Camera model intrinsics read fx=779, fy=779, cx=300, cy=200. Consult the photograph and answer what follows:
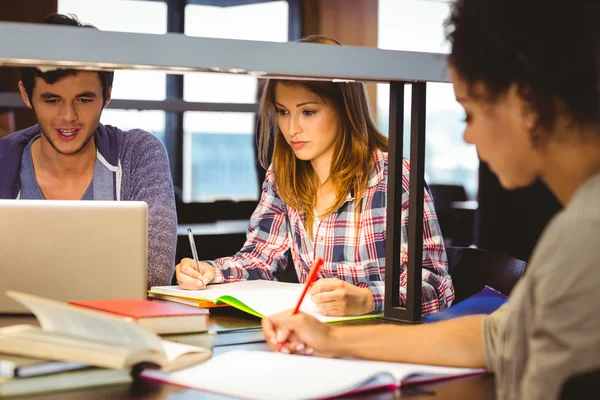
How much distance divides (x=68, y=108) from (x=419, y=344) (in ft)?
4.57

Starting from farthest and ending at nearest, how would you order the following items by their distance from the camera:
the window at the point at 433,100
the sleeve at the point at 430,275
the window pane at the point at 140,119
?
1. the window at the point at 433,100
2. the window pane at the point at 140,119
3. the sleeve at the point at 430,275

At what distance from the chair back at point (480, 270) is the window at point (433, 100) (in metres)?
3.86

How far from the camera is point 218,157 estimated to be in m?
6.22

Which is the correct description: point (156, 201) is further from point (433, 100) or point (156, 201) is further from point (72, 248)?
point (433, 100)

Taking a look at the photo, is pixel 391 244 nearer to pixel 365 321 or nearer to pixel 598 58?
pixel 365 321

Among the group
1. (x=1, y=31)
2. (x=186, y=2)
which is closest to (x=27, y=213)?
(x=1, y=31)

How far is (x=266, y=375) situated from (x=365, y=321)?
0.45 meters

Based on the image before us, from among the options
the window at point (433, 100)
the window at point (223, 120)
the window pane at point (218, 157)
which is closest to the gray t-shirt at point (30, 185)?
the window at point (223, 120)

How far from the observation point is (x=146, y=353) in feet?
3.51

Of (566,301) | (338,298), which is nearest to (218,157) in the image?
(338,298)

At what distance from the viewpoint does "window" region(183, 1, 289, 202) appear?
5.82 metres

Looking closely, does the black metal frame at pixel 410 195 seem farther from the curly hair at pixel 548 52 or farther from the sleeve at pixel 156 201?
→ the sleeve at pixel 156 201

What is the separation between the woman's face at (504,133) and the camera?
0.94 metres

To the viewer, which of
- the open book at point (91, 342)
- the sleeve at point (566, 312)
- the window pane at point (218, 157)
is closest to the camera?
the sleeve at point (566, 312)
